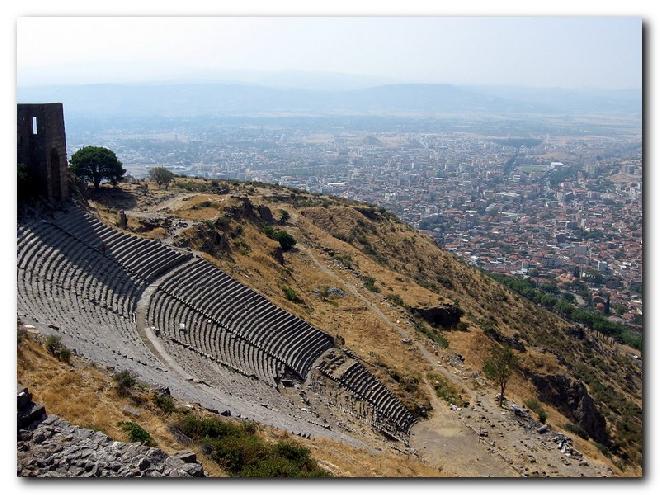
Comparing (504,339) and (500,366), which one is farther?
(504,339)

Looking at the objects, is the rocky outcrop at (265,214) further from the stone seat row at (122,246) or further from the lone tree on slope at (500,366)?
the lone tree on slope at (500,366)

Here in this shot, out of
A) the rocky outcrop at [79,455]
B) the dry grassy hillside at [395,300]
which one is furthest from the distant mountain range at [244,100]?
the rocky outcrop at [79,455]

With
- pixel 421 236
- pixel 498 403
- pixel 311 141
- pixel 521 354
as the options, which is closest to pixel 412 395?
pixel 498 403

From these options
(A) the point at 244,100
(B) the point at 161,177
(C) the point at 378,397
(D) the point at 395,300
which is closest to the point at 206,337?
(C) the point at 378,397

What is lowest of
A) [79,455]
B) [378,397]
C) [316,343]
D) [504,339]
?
[504,339]

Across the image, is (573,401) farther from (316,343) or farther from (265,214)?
(265,214)

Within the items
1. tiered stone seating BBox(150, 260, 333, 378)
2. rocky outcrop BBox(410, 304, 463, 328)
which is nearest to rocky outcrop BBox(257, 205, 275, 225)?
rocky outcrop BBox(410, 304, 463, 328)

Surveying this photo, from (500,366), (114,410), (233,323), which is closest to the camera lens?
(114,410)

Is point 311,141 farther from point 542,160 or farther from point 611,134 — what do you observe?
point 611,134
